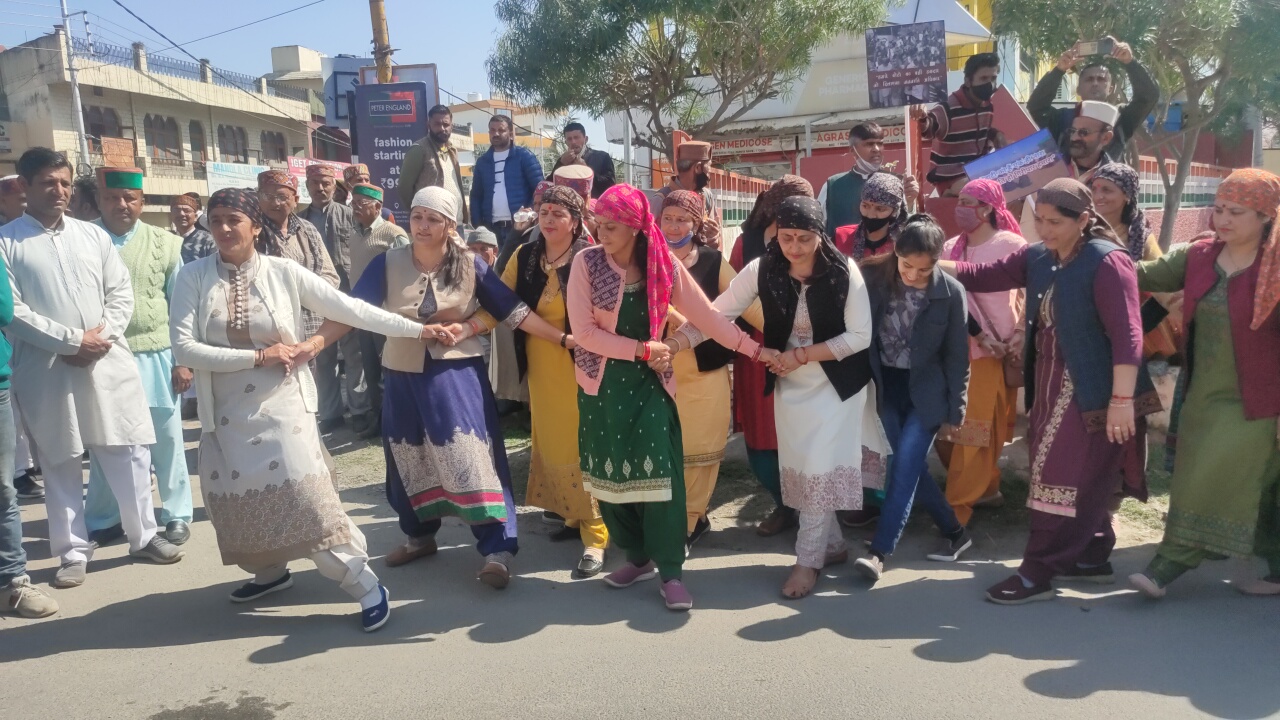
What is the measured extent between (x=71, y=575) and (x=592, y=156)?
17.6ft

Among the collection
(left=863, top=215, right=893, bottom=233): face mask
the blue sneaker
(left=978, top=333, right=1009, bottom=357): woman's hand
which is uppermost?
(left=863, top=215, right=893, bottom=233): face mask

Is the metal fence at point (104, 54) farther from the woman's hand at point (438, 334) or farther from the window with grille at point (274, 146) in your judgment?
the woman's hand at point (438, 334)

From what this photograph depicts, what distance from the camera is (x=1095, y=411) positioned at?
3.91 meters

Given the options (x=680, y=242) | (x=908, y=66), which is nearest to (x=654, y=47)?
(x=908, y=66)

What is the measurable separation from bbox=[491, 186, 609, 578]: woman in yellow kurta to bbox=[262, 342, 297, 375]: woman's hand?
4.01ft

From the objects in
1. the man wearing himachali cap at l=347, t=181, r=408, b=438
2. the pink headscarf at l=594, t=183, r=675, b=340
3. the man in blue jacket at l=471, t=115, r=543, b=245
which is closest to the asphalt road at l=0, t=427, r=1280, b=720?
the pink headscarf at l=594, t=183, r=675, b=340

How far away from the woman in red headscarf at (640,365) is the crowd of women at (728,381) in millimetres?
12

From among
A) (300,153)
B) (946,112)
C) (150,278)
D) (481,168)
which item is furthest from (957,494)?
(300,153)

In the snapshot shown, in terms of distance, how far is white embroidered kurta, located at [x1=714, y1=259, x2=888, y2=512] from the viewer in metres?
4.12

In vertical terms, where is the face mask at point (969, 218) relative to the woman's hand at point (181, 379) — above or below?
above

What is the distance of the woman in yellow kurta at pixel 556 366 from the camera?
15.2 feet

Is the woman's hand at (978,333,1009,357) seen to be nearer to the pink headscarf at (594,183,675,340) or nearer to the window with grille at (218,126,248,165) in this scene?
the pink headscarf at (594,183,675,340)

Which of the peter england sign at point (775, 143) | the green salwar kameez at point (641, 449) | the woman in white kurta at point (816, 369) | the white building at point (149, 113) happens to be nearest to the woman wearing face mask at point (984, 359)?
the woman in white kurta at point (816, 369)

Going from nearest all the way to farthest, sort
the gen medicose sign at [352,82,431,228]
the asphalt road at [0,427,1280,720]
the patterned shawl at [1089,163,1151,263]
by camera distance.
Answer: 1. the asphalt road at [0,427,1280,720]
2. the patterned shawl at [1089,163,1151,263]
3. the gen medicose sign at [352,82,431,228]
